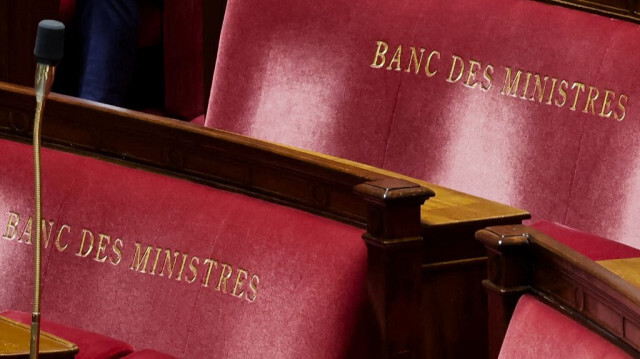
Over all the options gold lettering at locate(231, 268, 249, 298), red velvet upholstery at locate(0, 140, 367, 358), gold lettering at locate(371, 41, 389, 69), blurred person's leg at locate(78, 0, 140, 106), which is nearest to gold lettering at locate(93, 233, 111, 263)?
red velvet upholstery at locate(0, 140, 367, 358)

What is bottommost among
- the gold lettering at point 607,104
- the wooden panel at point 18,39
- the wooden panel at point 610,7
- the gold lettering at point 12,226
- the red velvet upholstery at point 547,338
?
the gold lettering at point 12,226

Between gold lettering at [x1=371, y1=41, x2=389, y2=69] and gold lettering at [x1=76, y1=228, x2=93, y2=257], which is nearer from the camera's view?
gold lettering at [x1=76, y1=228, x2=93, y2=257]

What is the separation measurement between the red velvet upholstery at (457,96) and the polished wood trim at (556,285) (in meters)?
0.25

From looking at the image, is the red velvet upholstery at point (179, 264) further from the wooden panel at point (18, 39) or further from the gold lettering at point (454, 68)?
the wooden panel at point (18, 39)

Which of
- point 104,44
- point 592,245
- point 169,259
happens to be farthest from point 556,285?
point 104,44

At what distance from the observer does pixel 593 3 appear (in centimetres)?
81

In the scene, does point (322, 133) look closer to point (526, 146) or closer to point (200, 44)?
point (526, 146)

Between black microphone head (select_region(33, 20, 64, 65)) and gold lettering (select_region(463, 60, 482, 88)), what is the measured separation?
413 mm

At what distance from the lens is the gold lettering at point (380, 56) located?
88cm

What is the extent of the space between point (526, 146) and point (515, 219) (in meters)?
0.17

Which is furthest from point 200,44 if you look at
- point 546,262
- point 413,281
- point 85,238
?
point 546,262

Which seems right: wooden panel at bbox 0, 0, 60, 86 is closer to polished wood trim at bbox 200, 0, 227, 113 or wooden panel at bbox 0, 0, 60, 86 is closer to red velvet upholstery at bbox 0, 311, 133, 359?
polished wood trim at bbox 200, 0, 227, 113

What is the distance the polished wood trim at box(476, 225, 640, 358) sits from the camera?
47cm

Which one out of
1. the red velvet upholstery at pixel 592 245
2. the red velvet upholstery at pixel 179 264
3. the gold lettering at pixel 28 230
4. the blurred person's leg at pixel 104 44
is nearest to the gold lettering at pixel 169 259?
the red velvet upholstery at pixel 179 264
